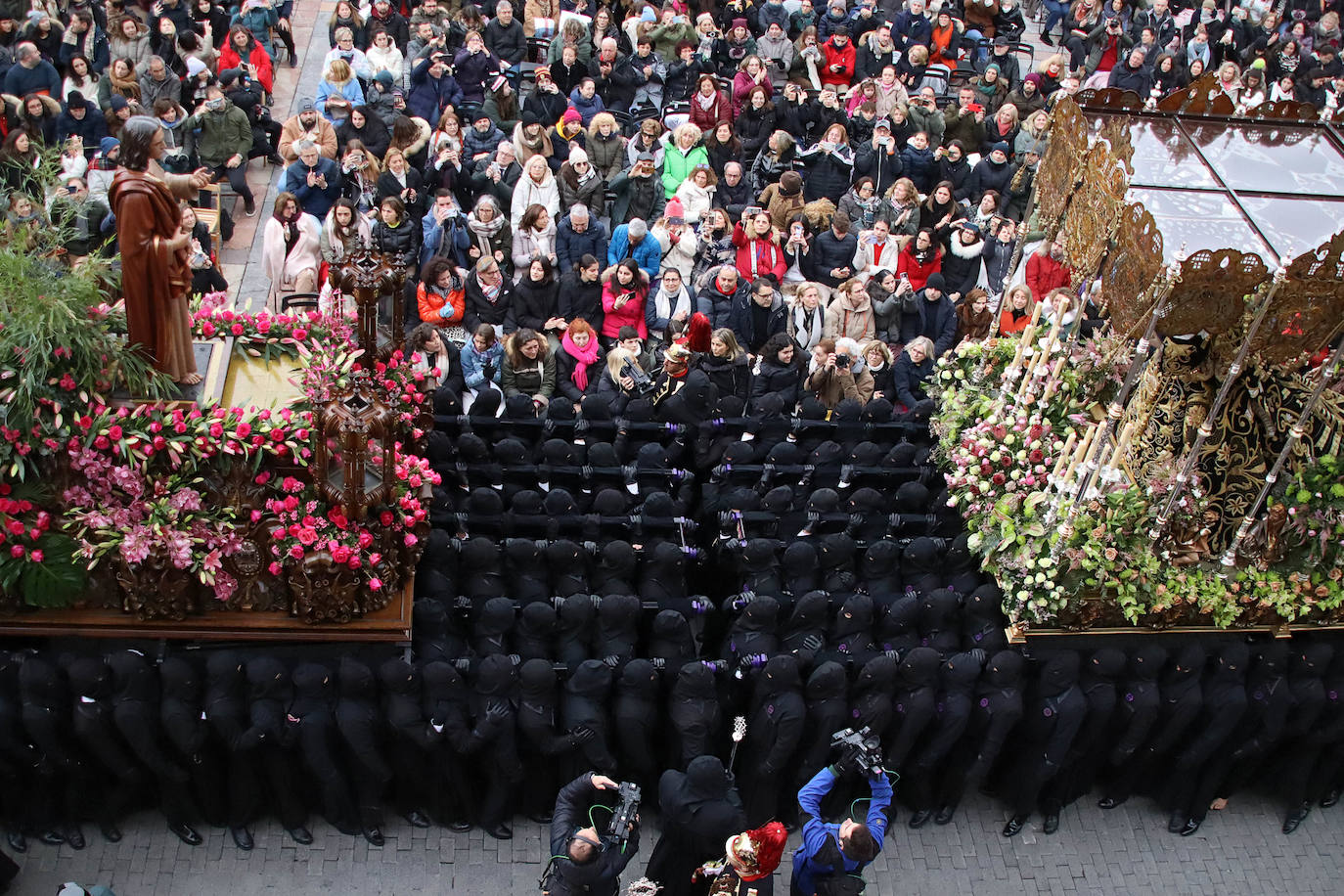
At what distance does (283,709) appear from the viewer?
7.23 m

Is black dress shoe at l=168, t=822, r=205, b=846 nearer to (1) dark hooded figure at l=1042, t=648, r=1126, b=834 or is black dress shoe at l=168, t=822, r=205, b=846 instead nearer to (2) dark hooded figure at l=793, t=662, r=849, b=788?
(2) dark hooded figure at l=793, t=662, r=849, b=788

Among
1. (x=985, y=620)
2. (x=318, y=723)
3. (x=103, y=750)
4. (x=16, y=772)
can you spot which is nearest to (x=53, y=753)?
(x=103, y=750)

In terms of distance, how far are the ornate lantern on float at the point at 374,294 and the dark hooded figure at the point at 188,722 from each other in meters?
2.27

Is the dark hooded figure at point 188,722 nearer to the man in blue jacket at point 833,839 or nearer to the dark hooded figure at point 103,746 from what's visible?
the dark hooded figure at point 103,746

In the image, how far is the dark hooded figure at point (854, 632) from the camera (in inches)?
309

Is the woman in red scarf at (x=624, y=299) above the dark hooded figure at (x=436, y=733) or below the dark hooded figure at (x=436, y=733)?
above

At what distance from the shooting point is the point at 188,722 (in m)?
7.10

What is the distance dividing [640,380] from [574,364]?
108 centimetres

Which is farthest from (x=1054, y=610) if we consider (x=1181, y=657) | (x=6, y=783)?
(x=6, y=783)

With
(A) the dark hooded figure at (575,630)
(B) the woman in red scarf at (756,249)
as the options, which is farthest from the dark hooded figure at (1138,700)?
(B) the woman in red scarf at (756,249)

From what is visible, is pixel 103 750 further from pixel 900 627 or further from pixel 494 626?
pixel 900 627

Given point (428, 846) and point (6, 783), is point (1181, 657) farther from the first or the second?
point (6, 783)

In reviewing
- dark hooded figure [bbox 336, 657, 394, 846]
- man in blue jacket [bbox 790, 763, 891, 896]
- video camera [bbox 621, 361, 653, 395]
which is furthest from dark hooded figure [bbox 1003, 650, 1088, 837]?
dark hooded figure [bbox 336, 657, 394, 846]

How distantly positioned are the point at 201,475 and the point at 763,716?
362 cm
